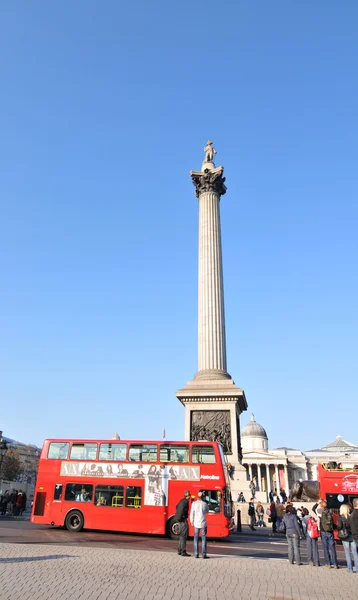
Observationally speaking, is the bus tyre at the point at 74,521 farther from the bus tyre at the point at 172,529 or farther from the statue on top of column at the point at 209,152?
the statue on top of column at the point at 209,152

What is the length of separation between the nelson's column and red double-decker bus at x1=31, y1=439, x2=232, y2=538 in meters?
11.1

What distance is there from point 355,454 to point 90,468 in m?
88.9

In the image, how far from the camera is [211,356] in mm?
31312

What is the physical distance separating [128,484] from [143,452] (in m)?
1.16

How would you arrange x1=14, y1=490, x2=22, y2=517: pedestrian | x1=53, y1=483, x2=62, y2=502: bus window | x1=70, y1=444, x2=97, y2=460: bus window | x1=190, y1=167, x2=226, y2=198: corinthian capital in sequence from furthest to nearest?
x1=190, y1=167, x2=226, y2=198: corinthian capital
x1=14, y1=490, x2=22, y2=517: pedestrian
x1=70, y1=444, x2=97, y2=460: bus window
x1=53, y1=483, x2=62, y2=502: bus window

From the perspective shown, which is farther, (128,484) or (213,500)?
(128,484)

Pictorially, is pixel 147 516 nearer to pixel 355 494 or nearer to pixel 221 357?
pixel 355 494

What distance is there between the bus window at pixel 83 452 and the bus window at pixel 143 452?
1.38 m

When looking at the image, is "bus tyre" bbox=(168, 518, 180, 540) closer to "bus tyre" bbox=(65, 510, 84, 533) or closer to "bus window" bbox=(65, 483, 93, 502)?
"bus window" bbox=(65, 483, 93, 502)

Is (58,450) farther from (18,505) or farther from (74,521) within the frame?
(18,505)

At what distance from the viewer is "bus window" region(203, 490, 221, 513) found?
15.4 metres

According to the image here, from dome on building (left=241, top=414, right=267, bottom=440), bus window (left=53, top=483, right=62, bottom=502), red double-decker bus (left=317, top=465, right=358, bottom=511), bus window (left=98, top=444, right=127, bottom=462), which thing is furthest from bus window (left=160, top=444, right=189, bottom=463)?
dome on building (left=241, top=414, right=267, bottom=440)

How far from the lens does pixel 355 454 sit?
9356 cm

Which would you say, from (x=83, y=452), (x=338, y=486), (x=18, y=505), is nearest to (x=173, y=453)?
(x=83, y=452)
